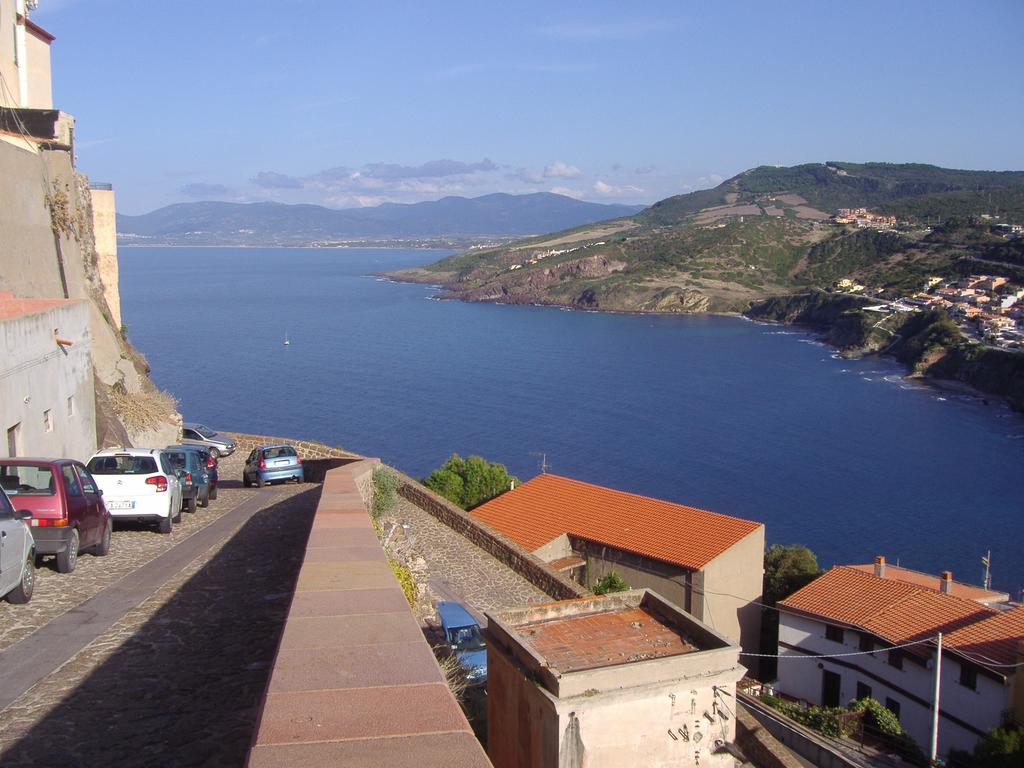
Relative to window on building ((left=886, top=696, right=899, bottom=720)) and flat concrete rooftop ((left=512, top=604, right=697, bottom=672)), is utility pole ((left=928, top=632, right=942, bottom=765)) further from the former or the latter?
flat concrete rooftop ((left=512, top=604, right=697, bottom=672))

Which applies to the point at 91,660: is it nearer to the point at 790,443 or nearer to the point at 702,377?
the point at 790,443

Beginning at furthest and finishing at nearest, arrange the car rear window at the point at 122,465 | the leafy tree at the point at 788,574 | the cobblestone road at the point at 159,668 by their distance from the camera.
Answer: the leafy tree at the point at 788,574 < the car rear window at the point at 122,465 < the cobblestone road at the point at 159,668

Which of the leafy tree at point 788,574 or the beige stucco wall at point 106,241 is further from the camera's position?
the leafy tree at point 788,574

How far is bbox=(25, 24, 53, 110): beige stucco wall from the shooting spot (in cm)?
Result: 2516

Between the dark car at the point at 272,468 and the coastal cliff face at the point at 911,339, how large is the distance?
71.7 metres

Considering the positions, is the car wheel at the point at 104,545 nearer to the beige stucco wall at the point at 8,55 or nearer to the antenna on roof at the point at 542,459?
the beige stucco wall at the point at 8,55

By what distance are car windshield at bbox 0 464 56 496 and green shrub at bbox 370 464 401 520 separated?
5392 mm

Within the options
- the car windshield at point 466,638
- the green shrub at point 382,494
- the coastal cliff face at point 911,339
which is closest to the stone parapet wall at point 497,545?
the green shrub at point 382,494

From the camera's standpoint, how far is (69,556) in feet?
28.0

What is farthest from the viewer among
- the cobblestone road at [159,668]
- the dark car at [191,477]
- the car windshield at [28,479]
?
the dark car at [191,477]

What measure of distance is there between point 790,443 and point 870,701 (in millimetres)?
46677

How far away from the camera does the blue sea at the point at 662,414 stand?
51.3 metres

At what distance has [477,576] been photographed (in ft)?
44.5

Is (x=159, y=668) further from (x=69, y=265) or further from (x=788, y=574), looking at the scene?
(x=788, y=574)
